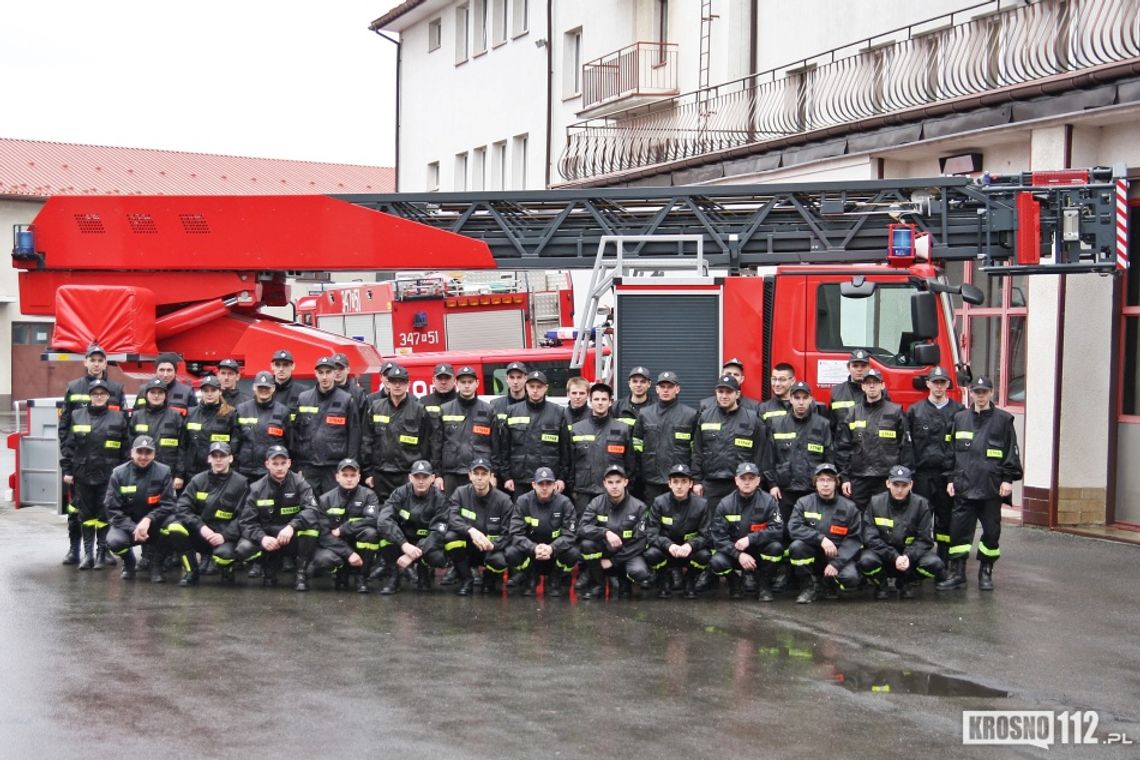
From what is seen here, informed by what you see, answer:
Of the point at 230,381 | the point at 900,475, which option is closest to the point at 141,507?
the point at 230,381

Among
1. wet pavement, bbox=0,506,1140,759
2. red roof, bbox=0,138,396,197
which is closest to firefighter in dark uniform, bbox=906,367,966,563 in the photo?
wet pavement, bbox=0,506,1140,759

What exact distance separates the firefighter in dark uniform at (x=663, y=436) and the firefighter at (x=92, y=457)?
14.1 feet

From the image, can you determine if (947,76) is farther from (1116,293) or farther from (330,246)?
(330,246)

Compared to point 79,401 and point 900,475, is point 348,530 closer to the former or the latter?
point 79,401

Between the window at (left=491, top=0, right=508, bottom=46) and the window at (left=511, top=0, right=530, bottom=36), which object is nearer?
the window at (left=511, top=0, right=530, bottom=36)

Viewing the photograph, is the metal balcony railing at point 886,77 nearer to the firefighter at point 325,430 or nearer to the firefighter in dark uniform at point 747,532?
the firefighter in dark uniform at point 747,532

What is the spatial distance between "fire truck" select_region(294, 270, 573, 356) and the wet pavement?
29.7ft

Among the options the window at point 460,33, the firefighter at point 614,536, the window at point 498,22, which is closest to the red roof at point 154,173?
the window at point 460,33

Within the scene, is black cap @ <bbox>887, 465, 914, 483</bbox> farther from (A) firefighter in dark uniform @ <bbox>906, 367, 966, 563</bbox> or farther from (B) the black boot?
(B) the black boot

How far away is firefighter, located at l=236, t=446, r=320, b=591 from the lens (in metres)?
11.0

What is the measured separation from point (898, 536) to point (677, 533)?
167 centimetres

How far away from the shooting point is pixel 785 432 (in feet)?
37.5

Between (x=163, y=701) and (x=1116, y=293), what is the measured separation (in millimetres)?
10772

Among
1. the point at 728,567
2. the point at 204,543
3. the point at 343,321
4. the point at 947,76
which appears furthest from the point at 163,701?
the point at 343,321
